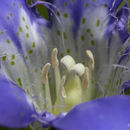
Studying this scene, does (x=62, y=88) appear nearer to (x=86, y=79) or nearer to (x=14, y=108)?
(x=86, y=79)

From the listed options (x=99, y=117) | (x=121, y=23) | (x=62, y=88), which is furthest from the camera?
(x=121, y=23)

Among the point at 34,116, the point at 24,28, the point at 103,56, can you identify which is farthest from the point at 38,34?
the point at 34,116

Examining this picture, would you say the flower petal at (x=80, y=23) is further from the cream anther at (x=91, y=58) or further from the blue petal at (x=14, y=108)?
the blue petal at (x=14, y=108)

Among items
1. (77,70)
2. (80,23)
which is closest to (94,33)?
(80,23)

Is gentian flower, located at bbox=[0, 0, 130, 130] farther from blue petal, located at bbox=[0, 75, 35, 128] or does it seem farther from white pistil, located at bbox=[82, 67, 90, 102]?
blue petal, located at bbox=[0, 75, 35, 128]

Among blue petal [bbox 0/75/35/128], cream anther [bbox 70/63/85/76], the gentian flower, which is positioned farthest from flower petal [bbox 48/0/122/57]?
blue petal [bbox 0/75/35/128]

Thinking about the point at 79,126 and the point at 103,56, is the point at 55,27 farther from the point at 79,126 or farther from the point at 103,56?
the point at 79,126

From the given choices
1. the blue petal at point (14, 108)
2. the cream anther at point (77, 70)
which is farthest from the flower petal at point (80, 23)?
the blue petal at point (14, 108)
